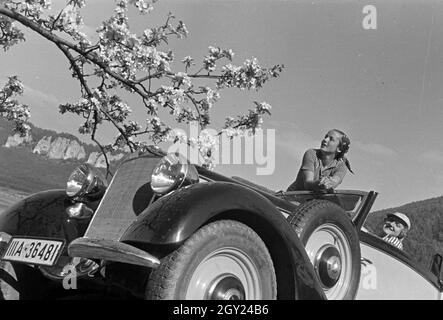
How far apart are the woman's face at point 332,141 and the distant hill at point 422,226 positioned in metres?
0.59

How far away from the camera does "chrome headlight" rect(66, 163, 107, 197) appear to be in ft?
10.7

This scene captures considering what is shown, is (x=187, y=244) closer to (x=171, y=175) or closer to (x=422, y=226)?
(x=171, y=175)

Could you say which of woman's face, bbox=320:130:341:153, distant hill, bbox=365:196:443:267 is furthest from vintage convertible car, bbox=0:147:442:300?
woman's face, bbox=320:130:341:153

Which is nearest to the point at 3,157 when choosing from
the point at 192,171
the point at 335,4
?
the point at 335,4

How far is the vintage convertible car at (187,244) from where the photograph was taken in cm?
195

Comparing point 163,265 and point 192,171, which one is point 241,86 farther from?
point 163,265

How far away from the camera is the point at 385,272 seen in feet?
10.8

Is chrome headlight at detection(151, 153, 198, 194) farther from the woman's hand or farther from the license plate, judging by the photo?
the woman's hand

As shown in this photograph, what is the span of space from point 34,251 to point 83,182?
75 centimetres

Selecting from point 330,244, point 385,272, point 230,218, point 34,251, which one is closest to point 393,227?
point 385,272

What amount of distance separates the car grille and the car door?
A: 1.53 m

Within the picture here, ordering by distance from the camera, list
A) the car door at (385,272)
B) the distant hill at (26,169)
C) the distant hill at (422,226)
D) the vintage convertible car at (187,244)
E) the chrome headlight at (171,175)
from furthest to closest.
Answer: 1. the distant hill at (26,169)
2. the distant hill at (422,226)
3. the car door at (385,272)
4. the chrome headlight at (171,175)
5. the vintage convertible car at (187,244)

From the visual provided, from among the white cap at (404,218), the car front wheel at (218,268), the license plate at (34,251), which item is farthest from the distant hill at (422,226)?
the license plate at (34,251)

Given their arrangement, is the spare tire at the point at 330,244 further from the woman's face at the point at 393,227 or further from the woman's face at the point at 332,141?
the woman's face at the point at 393,227
